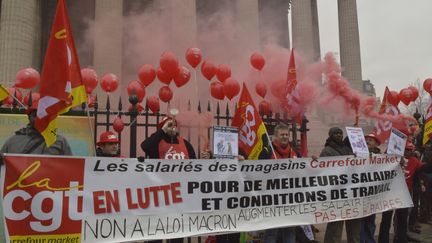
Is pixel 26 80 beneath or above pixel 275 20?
beneath

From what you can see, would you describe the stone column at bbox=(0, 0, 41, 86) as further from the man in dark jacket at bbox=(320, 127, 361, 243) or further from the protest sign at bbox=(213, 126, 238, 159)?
the man in dark jacket at bbox=(320, 127, 361, 243)

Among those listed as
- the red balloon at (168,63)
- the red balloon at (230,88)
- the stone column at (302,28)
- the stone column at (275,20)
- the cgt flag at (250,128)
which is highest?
the stone column at (275,20)

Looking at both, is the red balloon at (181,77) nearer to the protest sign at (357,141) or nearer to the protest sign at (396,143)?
the protest sign at (357,141)

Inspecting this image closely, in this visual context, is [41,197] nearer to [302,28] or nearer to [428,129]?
[428,129]

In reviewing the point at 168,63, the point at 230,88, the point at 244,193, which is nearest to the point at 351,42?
the point at 230,88

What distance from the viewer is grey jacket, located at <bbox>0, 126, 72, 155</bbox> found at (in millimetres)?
4090

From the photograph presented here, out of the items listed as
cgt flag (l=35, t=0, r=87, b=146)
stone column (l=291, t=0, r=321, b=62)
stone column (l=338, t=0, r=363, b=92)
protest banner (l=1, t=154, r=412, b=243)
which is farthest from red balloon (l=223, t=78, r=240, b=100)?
stone column (l=338, t=0, r=363, b=92)

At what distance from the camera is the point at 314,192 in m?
5.32

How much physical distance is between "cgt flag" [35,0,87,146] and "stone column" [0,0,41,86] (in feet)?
38.8

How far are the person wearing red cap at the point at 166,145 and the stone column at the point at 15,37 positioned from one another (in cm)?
1142

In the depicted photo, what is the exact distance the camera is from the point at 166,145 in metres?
5.12

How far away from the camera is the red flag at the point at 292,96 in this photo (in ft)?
26.5

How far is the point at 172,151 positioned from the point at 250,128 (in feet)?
4.22

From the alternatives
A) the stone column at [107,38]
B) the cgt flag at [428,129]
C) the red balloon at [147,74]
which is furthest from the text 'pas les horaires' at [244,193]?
the stone column at [107,38]
